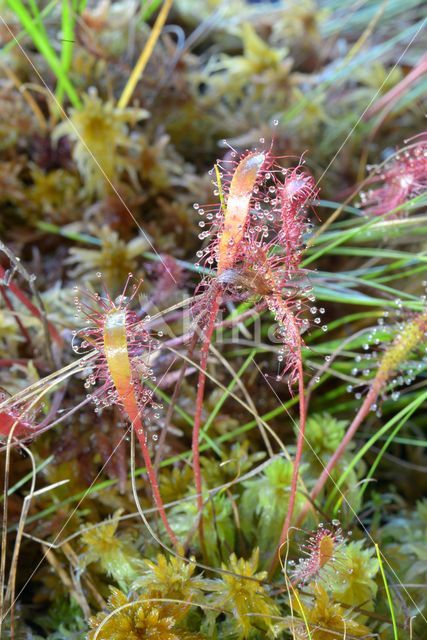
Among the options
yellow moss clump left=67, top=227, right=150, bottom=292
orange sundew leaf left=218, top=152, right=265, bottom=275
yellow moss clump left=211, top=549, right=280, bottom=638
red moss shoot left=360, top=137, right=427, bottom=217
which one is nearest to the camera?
orange sundew leaf left=218, top=152, right=265, bottom=275

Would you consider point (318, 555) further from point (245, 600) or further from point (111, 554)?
point (111, 554)

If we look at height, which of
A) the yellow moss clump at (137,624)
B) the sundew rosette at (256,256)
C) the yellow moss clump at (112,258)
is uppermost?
the sundew rosette at (256,256)

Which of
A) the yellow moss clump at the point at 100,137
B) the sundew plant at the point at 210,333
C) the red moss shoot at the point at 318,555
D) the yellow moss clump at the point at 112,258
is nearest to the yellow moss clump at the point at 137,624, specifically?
the sundew plant at the point at 210,333

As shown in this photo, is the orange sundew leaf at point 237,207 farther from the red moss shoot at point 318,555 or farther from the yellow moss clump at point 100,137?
the yellow moss clump at point 100,137

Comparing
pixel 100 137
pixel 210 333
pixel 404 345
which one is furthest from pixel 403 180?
pixel 100 137

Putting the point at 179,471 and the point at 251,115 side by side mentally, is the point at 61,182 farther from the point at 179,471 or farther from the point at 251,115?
the point at 179,471

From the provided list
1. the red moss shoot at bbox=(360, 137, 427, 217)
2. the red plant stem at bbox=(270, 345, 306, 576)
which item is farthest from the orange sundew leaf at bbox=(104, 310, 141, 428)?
the red moss shoot at bbox=(360, 137, 427, 217)

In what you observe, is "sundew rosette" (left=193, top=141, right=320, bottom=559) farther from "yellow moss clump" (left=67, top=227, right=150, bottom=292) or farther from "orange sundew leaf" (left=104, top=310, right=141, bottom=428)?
"yellow moss clump" (left=67, top=227, right=150, bottom=292)

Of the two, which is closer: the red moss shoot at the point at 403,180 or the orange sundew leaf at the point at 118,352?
the orange sundew leaf at the point at 118,352
